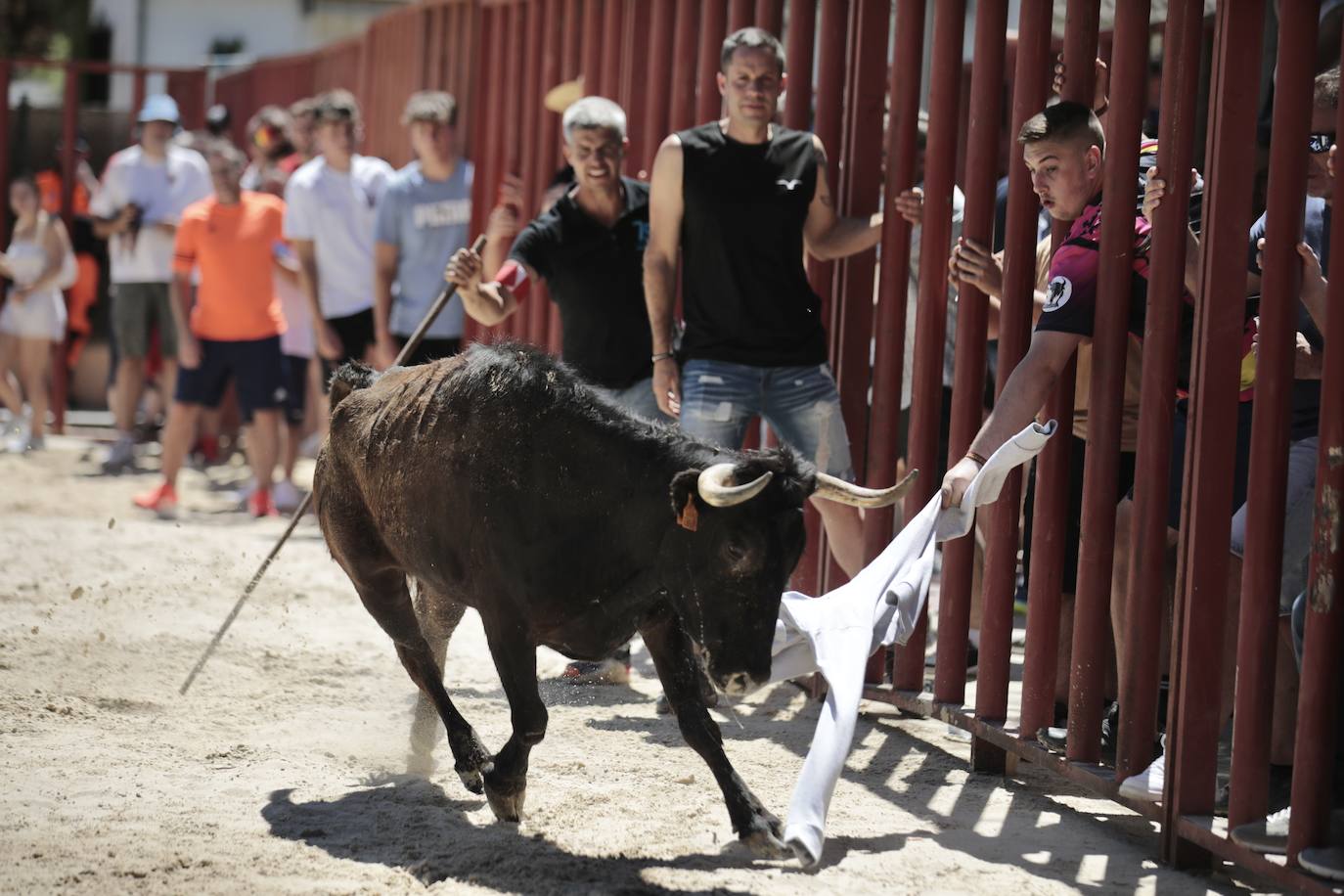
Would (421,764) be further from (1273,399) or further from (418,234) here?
(418,234)

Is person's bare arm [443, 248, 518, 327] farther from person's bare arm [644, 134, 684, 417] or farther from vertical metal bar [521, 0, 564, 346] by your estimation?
vertical metal bar [521, 0, 564, 346]

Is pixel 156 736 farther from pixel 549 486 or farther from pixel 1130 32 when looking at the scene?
pixel 1130 32

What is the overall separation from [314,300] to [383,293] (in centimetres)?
83

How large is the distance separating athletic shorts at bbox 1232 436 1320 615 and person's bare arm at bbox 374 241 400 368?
644 cm

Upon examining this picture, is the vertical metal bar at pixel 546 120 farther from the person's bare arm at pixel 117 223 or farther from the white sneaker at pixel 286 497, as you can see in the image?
the person's bare arm at pixel 117 223

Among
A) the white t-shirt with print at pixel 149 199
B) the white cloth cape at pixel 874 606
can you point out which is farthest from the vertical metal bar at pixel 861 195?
the white t-shirt with print at pixel 149 199

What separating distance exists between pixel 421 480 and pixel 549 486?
0.51 m

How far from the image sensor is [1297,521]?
468 centimetres

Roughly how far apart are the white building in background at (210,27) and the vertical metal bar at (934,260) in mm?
20359

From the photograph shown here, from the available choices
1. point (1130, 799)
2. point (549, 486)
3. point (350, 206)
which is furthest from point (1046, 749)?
point (350, 206)

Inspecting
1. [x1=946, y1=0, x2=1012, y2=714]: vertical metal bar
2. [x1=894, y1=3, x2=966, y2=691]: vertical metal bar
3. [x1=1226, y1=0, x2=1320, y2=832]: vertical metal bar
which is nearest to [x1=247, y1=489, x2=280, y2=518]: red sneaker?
[x1=894, y1=3, x2=966, y2=691]: vertical metal bar

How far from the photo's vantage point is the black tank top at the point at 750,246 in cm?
645

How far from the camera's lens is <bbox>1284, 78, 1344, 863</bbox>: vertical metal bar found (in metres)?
4.08

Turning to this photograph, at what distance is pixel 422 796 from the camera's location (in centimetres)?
532
